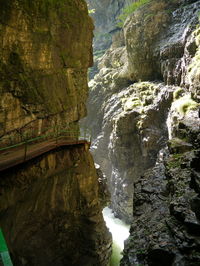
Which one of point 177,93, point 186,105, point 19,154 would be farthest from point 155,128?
point 19,154

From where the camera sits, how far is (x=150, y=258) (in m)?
4.12

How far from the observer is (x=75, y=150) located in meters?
9.72

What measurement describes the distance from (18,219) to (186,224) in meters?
5.60

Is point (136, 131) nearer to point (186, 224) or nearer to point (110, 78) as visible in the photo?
point (110, 78)

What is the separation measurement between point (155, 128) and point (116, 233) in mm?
10341

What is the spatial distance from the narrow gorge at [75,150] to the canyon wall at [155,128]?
4cm

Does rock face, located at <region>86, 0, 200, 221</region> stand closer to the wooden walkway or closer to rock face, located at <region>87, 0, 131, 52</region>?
the wooden walkway

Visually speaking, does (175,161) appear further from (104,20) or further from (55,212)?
(104,20)

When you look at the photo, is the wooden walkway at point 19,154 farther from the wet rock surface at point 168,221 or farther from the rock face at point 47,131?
the wet rock surface at point 168,221

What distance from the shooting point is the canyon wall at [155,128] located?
460cm

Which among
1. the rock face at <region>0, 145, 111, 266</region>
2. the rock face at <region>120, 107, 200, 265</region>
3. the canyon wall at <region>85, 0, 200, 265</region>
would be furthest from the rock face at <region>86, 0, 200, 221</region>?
the rock face at <region>120, 107, 200, 265</region>

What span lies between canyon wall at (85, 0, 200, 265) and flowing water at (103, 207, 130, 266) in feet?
3.13

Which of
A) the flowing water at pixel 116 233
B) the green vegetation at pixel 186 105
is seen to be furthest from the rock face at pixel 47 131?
the green vegetation at pixel 186 105

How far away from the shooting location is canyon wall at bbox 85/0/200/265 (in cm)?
460
